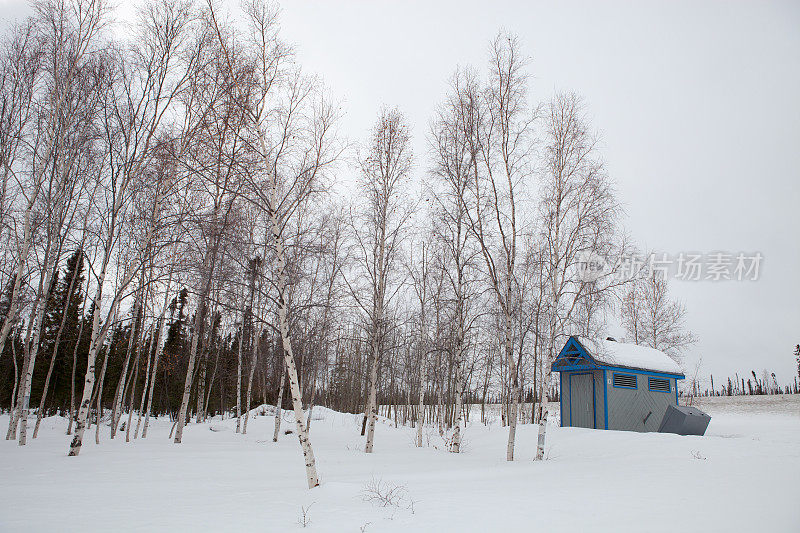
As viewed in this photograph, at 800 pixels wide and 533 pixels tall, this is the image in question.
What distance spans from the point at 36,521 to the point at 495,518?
611 centimetres

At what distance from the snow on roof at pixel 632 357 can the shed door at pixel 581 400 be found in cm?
132

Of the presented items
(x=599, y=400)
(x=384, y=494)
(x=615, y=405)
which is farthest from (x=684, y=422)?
(x=384, y=494)

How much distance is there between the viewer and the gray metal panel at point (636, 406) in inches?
721

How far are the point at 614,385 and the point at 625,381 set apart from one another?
734 millimetres

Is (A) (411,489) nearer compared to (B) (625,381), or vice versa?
(A) (411,489)

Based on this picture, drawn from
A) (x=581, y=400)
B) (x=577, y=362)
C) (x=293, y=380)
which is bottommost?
(x=581, y=400)

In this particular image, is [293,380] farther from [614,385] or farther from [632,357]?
[632,357]

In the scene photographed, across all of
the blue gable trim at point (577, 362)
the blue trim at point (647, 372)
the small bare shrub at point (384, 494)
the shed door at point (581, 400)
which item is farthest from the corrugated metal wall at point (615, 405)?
the small bare shrub at point (384, 494)

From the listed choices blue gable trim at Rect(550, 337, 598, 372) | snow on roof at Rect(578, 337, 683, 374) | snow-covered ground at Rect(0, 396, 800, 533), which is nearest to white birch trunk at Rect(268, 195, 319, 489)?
snow-covered ground at Rect(0, 396, 800, 533)

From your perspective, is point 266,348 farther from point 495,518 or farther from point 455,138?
point 495,518

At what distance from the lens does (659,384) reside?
2011 cm

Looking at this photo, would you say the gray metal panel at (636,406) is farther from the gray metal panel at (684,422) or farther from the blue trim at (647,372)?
the gray metal panel at (684,422)

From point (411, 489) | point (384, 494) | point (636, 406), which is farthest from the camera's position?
point (636, 406)

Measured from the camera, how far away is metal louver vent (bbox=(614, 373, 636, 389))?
1858 centimetres
